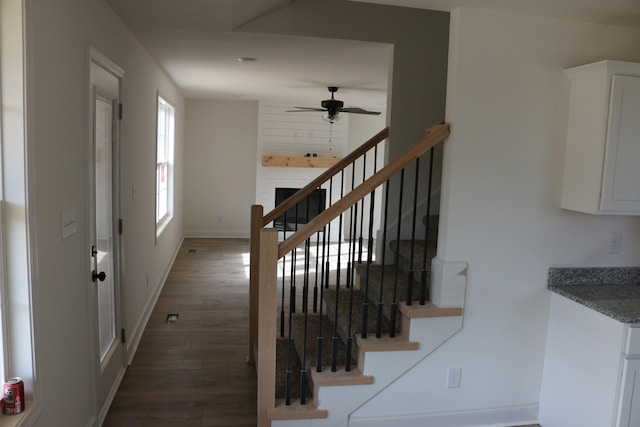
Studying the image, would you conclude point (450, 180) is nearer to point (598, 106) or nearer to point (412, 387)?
point (598, 106)

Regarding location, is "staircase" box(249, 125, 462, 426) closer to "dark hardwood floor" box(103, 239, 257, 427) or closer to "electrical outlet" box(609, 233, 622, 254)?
"dark hardwood floor" box(103, 239, 257, 427)

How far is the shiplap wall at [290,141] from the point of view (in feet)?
27.5

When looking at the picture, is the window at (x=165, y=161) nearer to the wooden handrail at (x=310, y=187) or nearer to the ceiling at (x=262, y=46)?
the ceiling at (x=262, y=46)

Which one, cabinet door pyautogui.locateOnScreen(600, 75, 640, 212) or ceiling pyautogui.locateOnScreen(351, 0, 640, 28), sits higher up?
ceiling pyautogui.locateOnScreen(351, 0, 640, 28)

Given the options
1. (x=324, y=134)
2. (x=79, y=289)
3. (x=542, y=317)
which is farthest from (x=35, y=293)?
(x=324, y=134)

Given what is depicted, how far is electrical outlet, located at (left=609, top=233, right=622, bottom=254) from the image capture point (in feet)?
9.29

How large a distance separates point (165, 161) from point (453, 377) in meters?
4.81

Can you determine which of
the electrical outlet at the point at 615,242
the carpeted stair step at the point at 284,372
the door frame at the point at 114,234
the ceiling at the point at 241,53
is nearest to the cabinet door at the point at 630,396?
the electrical outlet at the point at 615,242

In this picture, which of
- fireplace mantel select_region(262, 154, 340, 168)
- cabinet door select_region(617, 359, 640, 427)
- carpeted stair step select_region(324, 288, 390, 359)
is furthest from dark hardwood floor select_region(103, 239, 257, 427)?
fireplace mantel select_region(262, 154, 340, 168)

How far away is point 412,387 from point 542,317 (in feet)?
2.77

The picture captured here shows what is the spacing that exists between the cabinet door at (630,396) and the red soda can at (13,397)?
2.53 metres

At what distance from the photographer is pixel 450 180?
8.50ft

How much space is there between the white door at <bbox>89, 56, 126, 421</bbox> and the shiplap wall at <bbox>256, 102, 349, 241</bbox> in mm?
5264

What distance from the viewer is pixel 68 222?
2.16 meters
